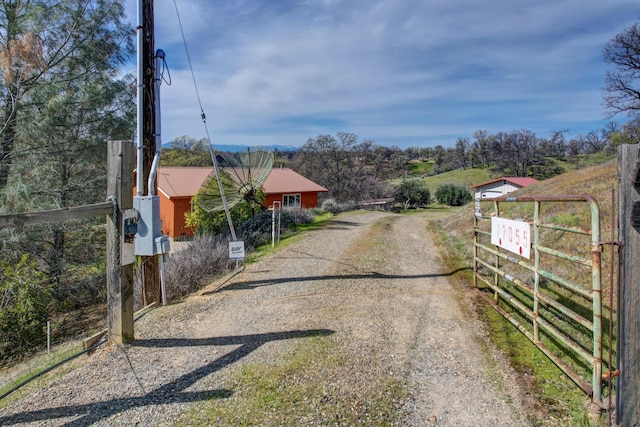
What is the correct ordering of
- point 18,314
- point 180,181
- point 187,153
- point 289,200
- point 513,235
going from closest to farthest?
point 513,235, point 18,314, point 180,181, point 289,200, point 187,153

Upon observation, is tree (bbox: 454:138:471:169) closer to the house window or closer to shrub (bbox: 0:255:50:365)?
the house window

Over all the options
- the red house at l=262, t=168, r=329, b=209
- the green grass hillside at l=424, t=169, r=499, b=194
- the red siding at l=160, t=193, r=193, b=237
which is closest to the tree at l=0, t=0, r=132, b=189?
the red siding at l=160, t=193, r=193, b=237

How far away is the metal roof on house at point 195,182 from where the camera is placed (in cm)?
2497

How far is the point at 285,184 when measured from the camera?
30812 millimetres

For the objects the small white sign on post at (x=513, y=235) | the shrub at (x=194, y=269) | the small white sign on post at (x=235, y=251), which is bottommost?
the shrub at (x=194, y=269)

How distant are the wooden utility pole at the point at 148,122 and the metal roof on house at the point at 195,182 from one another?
14.7 m

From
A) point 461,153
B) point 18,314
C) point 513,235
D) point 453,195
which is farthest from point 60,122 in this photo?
point 461,153

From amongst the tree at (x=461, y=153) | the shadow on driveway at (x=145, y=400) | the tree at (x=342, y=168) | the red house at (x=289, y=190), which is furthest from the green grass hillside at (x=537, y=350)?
the tree at (x=461, y=153)

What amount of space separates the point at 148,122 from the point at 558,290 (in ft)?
23.9

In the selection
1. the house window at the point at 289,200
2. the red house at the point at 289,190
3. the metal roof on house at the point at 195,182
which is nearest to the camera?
the metal roof on house at the point at 195,182

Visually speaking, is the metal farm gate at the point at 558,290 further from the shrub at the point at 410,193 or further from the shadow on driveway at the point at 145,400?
the shrub at the point at 410,193

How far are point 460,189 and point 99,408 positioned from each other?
45.1 metres

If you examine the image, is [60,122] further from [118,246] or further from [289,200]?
[289,200]

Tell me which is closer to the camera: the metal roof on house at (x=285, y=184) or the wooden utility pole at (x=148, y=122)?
the wooden utility pole at (x=148, y=122)
